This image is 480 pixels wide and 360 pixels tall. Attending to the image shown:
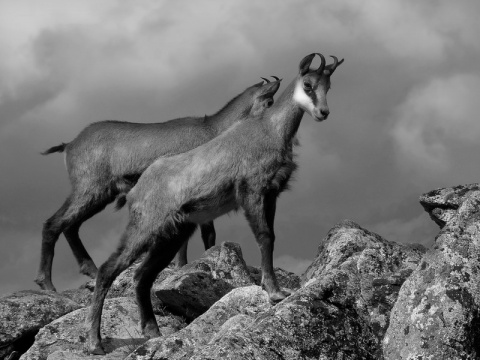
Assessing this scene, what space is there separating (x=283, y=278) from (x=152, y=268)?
10.4 ft

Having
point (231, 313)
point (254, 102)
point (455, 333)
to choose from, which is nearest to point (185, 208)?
point (231, 313)

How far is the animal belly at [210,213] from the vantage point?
1080cm

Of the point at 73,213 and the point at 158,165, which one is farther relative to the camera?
the point at 73,213

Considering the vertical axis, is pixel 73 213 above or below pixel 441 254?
above

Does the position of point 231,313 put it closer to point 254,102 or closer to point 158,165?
point 158,165

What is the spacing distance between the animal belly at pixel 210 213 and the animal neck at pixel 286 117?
3.60 feet

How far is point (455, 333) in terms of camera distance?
7.21 m

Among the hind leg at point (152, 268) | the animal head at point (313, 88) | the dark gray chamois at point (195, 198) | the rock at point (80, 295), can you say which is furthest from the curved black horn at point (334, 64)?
the rock at point (80, 295)

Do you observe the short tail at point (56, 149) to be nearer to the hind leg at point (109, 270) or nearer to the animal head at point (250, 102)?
the animal head at point (250, 102)

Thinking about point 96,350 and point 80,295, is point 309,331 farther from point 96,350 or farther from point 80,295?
point 80,295

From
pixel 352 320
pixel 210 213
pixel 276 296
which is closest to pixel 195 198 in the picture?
pixel 210 213

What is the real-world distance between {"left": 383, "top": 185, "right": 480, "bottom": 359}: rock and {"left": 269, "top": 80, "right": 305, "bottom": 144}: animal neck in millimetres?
3647

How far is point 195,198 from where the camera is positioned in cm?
1073

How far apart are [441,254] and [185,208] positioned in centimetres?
381
